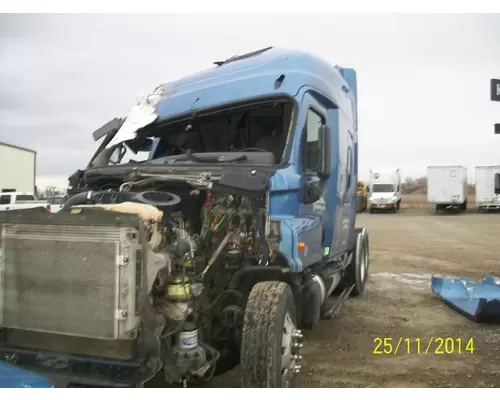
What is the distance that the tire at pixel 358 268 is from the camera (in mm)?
6113

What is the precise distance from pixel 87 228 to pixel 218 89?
5.54 feet

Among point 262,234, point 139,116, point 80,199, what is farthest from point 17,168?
point 262,234

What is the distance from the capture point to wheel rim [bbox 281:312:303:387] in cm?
279

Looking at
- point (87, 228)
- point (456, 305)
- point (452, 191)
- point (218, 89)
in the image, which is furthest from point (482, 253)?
point (87, 228)

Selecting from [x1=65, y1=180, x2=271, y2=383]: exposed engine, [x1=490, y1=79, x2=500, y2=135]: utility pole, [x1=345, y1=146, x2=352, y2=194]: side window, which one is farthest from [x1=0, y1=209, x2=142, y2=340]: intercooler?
[x1=345, y1=146, x2=352, y2=194]: side window

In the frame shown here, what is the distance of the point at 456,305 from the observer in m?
4.99

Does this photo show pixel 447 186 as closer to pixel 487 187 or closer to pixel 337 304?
pixel 487 187

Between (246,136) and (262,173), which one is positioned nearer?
(262,173)

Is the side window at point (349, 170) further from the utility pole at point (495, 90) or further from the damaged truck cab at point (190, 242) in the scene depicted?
the utility pole at point (495, 90)

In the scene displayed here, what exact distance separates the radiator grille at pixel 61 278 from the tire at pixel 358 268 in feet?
14.0

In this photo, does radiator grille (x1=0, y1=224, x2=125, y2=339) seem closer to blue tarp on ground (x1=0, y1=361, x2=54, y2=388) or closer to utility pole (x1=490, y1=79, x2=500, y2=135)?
blue tarp on ground (x1=0, y1=361, x2=54, y2=388)

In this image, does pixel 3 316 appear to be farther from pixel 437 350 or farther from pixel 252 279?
→ pixel 437 350

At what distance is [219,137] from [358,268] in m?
3.17

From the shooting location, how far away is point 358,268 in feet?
20.3
